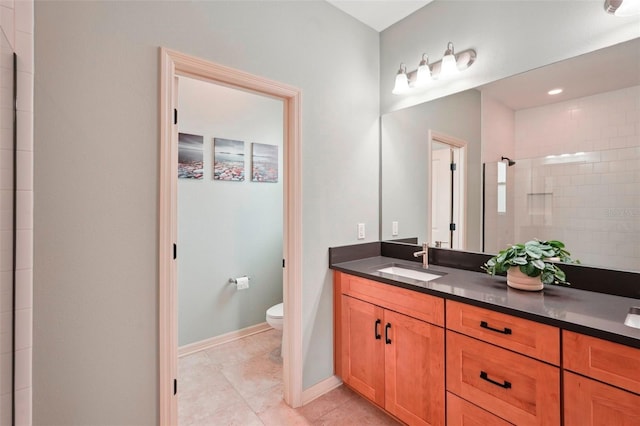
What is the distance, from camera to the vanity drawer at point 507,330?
1111 millimetres

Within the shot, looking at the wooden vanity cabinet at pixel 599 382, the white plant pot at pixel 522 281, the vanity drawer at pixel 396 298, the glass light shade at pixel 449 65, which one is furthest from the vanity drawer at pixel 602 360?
the glass light shade at pixel 449 65

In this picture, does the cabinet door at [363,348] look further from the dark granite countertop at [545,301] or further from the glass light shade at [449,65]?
the glass light shade at [449,65]

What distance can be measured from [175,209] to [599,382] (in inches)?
71.6

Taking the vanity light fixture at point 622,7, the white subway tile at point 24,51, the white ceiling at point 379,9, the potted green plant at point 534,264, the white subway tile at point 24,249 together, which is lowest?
the potted green plant at point 534,264

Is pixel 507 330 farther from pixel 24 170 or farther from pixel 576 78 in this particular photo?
pixel 24 170

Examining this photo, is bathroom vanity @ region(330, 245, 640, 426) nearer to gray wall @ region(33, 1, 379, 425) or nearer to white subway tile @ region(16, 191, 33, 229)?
gray wall @ region(33, 1, 379, 425)

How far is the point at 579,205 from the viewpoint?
4.96 feet

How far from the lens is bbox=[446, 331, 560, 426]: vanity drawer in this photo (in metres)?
1.12

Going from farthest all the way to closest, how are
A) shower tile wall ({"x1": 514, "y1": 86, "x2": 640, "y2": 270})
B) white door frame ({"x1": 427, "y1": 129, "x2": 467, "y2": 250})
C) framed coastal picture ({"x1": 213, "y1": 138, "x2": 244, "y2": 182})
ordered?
framed coastal picture ({"x1": 213, "y1": 138, "x2": 244, "y2": 182})
white door frame ({"x1": 427, "y1": 129, "x2": 467, "y2": 250})
shower tile wall ({"x1": 514, "y1": 86, "x2": 640, "y2": 270})

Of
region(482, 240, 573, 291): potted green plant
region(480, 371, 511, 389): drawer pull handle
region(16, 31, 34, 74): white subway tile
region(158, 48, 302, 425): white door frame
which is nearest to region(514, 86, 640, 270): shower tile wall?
region(482, 240, 573, 291): potted green plant

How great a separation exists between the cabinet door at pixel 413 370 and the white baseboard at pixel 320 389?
1.67ft

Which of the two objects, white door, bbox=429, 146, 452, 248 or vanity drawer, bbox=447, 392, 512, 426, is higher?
white door, bbox=429, 146, 452, 248

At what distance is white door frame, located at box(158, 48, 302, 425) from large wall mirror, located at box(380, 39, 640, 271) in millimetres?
969

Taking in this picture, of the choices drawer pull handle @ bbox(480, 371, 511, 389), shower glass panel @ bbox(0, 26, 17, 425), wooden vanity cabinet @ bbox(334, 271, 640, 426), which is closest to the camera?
shower glass panel @ bbox(0, 26, 17, 425)
